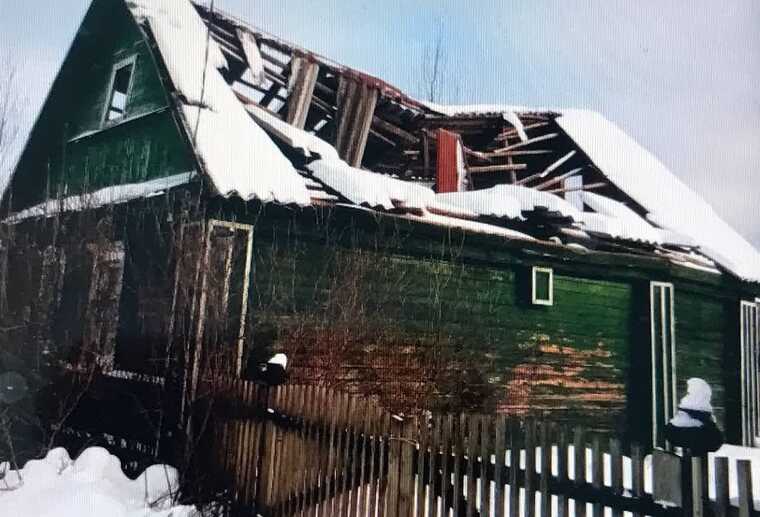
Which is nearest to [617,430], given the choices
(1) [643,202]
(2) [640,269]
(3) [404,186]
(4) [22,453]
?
(2) [640,269]

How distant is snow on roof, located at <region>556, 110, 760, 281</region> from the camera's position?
34.5 feet

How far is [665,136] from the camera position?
5.16 meters

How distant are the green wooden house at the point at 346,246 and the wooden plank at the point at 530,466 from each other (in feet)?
11.8

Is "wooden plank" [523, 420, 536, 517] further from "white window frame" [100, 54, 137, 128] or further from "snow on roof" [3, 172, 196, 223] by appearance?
"white window frame" [100, 54, 137, 128]

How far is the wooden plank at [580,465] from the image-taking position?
9.02 ft

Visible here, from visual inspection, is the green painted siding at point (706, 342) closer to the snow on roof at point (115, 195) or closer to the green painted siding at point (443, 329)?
the green painted siding at point (443, 329)

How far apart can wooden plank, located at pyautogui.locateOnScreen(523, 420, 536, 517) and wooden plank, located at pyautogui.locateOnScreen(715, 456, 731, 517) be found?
2.70 ft

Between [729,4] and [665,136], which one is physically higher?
[729,4]

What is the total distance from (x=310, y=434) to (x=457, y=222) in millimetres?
4358

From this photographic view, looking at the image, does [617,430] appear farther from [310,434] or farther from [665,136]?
[310,434]

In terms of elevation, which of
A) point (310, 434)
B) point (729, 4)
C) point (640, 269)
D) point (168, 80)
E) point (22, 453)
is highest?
point (168, 80)

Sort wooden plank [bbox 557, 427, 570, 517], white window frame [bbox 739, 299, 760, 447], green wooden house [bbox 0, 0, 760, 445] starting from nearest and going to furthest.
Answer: wooden plank [bbox 557, 427, 570, 517]
green wooden house [bbox 0, 0, 760, 445]
white window frame [bbox 739, 299, 760, 447]

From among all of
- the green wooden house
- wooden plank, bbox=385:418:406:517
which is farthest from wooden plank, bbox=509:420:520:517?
the green wooden house

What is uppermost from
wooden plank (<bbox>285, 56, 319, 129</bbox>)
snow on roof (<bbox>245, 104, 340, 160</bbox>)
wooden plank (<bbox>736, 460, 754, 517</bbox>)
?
wooden plank (<bbox>285, 56, 319, 129</bbox>)
